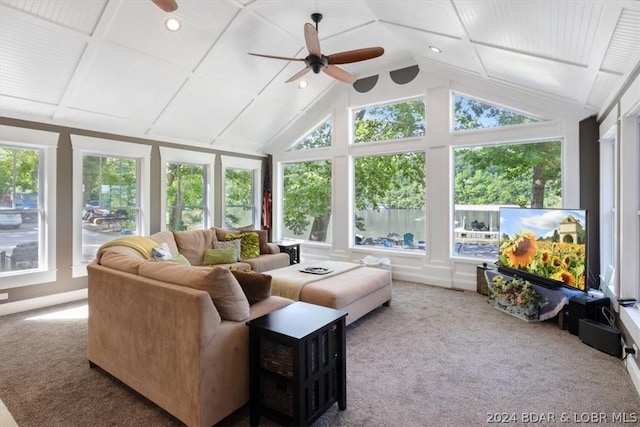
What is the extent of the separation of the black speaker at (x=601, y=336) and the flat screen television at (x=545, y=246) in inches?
15.6

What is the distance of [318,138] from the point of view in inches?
272

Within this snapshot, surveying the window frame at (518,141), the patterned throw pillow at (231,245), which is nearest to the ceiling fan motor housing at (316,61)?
the window frame at (518,141)

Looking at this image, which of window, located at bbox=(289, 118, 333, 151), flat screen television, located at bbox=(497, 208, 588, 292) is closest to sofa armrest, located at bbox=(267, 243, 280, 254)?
window, located at bbox=(289, 118, 333, 151)

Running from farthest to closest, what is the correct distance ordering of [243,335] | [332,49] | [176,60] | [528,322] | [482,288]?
[332,49] → [482,288] → [176,60] → [528,322] → [243,335]

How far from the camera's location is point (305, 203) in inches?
284

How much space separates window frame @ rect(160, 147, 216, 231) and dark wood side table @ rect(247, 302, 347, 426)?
4.23m

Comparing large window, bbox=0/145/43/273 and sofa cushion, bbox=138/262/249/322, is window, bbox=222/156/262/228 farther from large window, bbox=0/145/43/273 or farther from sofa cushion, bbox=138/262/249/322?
sofa cushion, bbox=138/262/249/322

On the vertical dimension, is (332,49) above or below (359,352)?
above

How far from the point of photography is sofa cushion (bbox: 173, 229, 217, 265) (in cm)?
495

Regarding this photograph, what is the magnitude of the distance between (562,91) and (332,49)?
315 centimetres

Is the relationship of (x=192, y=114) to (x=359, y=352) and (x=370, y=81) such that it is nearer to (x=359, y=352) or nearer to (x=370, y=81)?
(x=370, y=81)

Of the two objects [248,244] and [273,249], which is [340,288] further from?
[273,249]

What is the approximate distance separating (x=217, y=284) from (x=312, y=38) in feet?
8.38

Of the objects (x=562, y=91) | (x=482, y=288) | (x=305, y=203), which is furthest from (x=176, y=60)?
(x=482, y=288)
